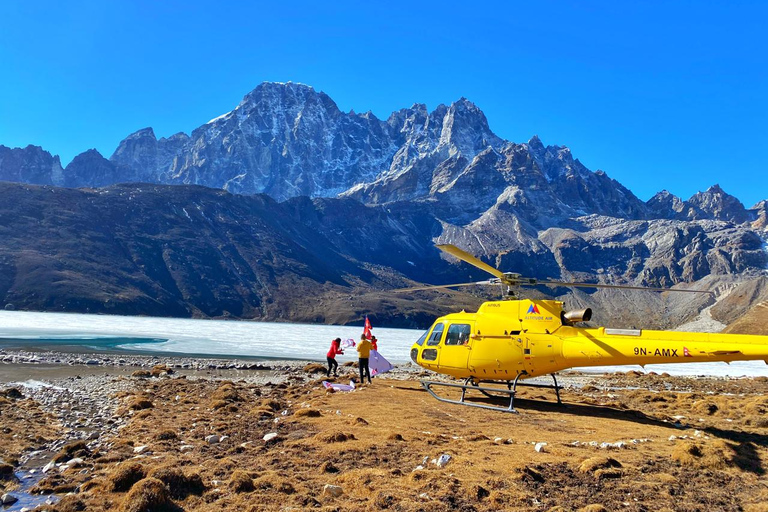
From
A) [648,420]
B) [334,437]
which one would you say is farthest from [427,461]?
[648,420]

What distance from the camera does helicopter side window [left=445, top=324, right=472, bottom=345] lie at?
54.5ft

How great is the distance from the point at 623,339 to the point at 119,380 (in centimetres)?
2173

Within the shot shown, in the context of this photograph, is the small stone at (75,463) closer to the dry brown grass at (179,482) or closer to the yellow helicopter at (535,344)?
the dry brown grass at (179,482)

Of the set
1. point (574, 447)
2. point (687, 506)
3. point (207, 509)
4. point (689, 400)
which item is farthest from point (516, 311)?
point (207, 509)

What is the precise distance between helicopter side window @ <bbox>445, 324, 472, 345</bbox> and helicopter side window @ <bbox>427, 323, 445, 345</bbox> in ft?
1.18

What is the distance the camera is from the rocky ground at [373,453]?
6.83 metres

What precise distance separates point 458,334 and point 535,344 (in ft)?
8.89

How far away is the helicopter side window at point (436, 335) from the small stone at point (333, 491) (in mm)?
10775

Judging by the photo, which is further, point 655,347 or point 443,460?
point 655,347

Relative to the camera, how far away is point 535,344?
49.9 feet

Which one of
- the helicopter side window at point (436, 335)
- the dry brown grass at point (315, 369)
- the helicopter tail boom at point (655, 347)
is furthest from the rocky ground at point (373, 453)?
the dry brown grass at point (315, 369)

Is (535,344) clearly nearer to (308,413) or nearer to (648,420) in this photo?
(648,420)

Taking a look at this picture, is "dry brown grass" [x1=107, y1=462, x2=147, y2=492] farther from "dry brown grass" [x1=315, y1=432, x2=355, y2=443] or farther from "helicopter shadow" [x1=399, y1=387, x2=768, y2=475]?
"helicopter shadow" [x1=399, y1=387, x2=768, y2=475]

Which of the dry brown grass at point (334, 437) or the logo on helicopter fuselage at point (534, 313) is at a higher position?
the logo on helicopter fuselage at point (534, 313)
